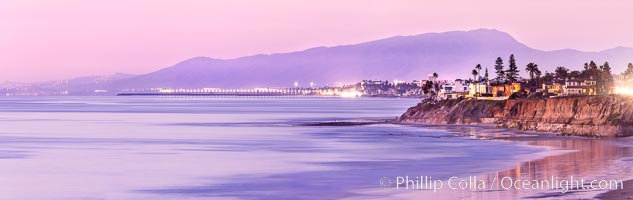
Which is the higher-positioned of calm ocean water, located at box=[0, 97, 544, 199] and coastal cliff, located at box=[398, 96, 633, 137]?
coastal cliff, located at box=[398, 96, 633, 137]

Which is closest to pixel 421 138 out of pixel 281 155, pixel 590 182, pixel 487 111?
pixel 281 155

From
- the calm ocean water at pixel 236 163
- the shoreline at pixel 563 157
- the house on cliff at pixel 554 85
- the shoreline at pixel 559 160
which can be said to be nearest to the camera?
the shoreline at pixel 559 160

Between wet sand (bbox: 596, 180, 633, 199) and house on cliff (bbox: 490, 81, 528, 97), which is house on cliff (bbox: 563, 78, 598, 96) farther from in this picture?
wet sand (bbox: 596, 180, 633, 199)

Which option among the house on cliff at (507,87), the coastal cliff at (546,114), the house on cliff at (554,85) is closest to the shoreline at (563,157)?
the coastal cliff at (546,114)

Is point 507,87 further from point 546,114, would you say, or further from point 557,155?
point 557,155

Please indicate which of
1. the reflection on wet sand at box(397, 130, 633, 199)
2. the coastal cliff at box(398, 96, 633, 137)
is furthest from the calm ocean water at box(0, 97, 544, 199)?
the coastal cliff at box(398, 96, 633, 137)

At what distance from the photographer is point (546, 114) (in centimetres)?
8231

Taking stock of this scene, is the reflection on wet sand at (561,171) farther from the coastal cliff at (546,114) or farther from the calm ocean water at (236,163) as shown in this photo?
the coastal cliff at (546,114)

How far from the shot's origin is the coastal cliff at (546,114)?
6831 centimetres

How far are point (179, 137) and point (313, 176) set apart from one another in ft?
132

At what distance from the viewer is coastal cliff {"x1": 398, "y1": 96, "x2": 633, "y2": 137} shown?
224 feet

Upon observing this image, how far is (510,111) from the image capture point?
9112cm

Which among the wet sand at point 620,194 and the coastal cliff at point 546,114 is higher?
the coastal cliff at point 546,114

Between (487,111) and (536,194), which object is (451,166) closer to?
(536,194)
